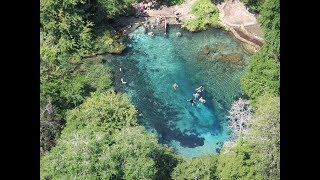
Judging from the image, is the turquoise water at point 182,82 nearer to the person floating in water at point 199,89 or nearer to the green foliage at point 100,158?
the person floating in water at point 199,89

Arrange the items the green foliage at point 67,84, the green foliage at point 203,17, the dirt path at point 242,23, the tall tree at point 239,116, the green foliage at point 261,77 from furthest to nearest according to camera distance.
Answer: the green foliage at point 203,17, the dirt path at point 242,23, the green foliage at point 261,77, the tall tree at point 239,116, the green foliage at point 67,84

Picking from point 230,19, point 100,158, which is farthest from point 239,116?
point 100,158

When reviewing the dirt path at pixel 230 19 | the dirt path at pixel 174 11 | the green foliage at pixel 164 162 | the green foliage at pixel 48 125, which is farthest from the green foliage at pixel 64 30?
the green foliage at pixel 164 162

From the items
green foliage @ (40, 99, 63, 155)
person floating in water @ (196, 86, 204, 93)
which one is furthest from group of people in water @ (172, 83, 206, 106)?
green foliage @ (40, 99, 63, 155)

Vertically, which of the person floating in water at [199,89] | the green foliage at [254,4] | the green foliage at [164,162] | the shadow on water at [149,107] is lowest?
the shadow on water at [149,107]

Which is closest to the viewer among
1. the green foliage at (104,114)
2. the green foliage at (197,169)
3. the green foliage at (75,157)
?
the green foliage at (75,157)

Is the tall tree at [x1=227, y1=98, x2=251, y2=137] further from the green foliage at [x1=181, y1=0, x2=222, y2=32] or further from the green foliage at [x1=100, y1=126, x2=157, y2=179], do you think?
the green foliage at [x1=181, y1=0, x2=222, y2=32]
